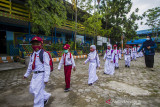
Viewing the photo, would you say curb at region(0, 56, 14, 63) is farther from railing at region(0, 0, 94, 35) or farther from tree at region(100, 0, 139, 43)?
tree at region(100, 0, 139, 43)

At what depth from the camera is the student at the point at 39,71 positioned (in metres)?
2.30

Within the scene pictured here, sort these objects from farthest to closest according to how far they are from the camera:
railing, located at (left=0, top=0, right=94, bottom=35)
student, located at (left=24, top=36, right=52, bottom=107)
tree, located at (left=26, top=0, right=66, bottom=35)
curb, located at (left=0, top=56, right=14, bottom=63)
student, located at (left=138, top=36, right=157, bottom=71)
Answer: tree, located at (left=26, top=0, right=66, bottom=35) < curb, located at (left=0, top=56, right=14, bottom=63) < railing, located at (left=0, top=0, right=94, bottom=35) < student, located at (left=138, top=36, right=157, bottom=71) < student, located at (left=24, top=36, right=52, bottom=107)

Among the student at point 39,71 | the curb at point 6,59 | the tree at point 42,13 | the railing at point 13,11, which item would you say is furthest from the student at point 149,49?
the curb at point 6,59

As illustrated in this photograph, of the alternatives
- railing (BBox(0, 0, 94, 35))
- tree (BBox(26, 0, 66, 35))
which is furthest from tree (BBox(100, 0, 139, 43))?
railing (BBox(0, 0, 94, 35))

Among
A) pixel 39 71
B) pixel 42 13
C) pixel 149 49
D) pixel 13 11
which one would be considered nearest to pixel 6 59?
pixel 13 11

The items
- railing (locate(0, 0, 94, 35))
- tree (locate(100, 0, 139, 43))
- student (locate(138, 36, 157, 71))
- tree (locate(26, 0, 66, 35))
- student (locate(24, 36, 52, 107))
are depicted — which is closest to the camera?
student (locate(24, 36, 52, 107))

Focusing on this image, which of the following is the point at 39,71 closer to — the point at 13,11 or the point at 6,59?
the point at 6,59

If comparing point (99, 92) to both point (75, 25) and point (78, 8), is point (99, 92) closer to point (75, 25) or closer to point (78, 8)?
point (75, 25)

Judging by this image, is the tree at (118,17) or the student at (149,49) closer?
the student at (149,49)

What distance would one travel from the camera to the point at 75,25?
13.1 metres

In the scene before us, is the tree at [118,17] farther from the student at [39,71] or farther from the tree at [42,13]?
the student at [39,71]

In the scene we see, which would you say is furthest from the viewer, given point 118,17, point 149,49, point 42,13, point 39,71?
point 118,17

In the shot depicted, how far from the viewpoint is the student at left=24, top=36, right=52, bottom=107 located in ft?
7.54

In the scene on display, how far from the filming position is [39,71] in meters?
2.40
